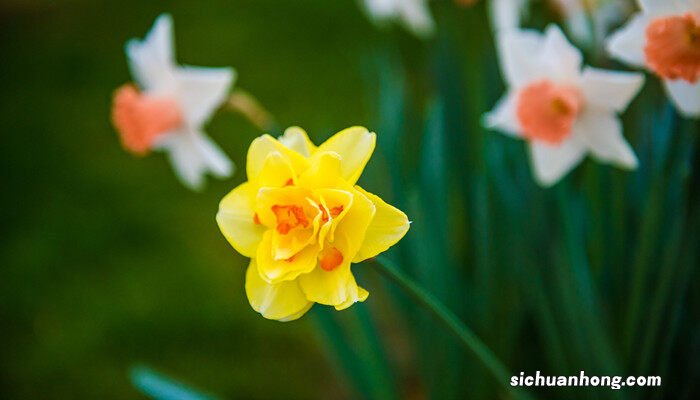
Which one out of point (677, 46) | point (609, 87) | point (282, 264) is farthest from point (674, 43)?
point (282, 264)

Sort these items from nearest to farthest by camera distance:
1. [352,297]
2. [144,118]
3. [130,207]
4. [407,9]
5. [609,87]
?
[352,297] < [609,87] < [144,118] < [407,9] < [130,207]

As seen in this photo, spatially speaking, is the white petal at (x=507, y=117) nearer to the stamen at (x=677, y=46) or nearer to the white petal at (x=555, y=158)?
the white petal at (x=555, y=158)

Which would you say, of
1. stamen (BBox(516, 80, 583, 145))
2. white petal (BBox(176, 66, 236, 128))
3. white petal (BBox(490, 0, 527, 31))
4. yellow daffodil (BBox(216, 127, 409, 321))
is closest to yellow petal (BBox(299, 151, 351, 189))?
yellow daffodil (BBox(216, 127, 409, 321))

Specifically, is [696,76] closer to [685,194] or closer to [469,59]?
[685,194]

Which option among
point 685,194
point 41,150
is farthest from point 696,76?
point 41,150

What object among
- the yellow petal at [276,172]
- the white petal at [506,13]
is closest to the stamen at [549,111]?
the white petal at [506,13]

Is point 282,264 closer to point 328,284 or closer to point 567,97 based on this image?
point 328,284
